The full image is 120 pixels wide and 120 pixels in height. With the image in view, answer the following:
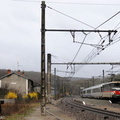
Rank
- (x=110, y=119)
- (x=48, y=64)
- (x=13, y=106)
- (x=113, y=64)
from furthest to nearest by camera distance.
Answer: (x=113, y=64) → (x=48, y=64) → (x=13, y=106) → (x=110, y=119)

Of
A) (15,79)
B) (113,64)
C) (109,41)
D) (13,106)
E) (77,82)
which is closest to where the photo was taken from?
(109,41)

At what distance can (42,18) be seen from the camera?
62.1 feet

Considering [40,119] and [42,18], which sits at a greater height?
[42,18]

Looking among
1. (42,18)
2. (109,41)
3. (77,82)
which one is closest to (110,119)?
(109,41)

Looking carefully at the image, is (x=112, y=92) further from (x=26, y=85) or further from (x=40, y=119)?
Answer: (x=26, y=85)

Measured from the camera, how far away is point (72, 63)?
3769 cm

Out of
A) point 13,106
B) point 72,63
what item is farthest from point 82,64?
point 13,106

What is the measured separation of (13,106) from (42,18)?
23.3 ft

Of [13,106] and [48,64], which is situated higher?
[48,64]

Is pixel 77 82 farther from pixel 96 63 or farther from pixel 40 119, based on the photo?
pixel 40 119

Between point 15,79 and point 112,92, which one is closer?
point 112,92

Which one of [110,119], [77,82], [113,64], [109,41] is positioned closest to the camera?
[110,119]

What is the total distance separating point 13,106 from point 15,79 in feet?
131

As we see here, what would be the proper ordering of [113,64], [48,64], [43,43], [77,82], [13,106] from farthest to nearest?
1. [77,82]
2. [113,64]
3. [48,64]
4. [13,106]
5. [43,43]
